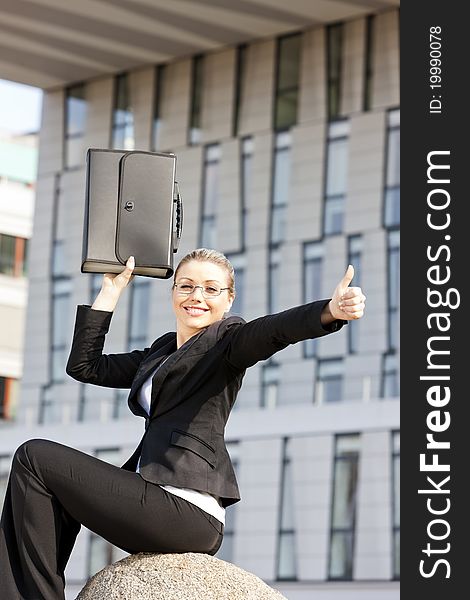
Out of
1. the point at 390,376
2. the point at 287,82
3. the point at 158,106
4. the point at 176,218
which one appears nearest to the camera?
the point at 176,218

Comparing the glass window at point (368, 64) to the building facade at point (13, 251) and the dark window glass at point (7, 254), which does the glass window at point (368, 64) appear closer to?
the building facade at point (13, 251)

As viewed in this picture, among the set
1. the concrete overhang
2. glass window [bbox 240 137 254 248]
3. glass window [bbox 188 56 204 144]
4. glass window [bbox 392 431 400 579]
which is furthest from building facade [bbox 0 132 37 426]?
glass window [bbox 392 431 400 579]

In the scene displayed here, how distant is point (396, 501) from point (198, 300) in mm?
21454

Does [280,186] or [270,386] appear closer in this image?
[270,386]

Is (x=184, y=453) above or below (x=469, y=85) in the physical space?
below

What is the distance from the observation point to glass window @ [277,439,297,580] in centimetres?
2697

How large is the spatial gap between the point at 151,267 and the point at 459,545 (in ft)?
39.1

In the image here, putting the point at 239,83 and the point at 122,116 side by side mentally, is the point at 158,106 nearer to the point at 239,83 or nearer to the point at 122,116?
the point at 122,116

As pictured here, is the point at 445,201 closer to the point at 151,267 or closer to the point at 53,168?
the point at 151,267

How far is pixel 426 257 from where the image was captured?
722 inches

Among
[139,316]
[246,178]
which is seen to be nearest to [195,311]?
[246,178]

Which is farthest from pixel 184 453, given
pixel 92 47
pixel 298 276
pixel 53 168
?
pixel 53 168

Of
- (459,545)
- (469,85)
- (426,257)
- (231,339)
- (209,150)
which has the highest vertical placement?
(209,150)

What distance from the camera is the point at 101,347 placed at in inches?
209
